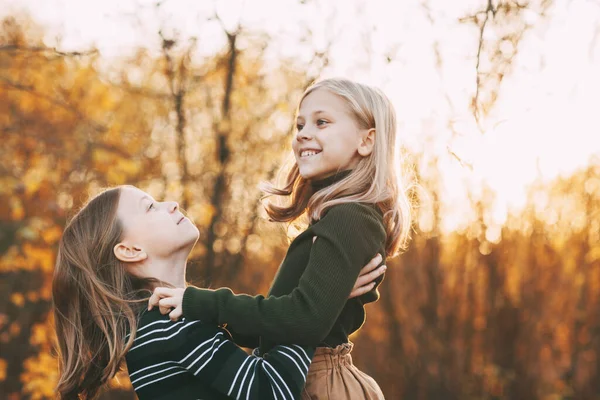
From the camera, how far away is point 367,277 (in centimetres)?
248

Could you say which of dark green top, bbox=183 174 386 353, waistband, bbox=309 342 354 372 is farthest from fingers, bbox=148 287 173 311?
waistband, bbox=309 342 354 372

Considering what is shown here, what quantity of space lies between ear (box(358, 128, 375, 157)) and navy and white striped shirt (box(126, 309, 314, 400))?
2.47 feet

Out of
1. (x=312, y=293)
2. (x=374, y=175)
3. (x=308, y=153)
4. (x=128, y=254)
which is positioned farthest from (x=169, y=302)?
(x=374, y=175)

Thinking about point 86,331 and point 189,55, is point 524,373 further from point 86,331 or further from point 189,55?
point 86,331

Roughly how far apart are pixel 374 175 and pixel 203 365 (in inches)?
35.5

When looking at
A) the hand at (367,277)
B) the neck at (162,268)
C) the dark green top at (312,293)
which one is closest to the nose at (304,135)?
the dark green top at (312,293)

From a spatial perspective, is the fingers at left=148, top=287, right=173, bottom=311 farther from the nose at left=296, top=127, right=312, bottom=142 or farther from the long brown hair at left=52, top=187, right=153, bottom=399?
the nose at left=296, top=127, right=312, bottom=142

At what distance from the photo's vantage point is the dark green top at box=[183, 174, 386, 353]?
2.25 m

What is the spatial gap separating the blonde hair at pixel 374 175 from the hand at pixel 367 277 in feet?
0.69

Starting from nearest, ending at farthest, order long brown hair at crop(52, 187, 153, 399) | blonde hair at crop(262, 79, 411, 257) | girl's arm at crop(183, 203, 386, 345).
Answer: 1. girl's arm at crop(183, 203, 386, 345)
2. blonde hair at crop(262, 79, 411, 257)
3. long brown hair at crop(52, 187, 153, 399)

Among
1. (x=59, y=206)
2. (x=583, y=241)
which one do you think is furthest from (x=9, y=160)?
(x=583, y=241)

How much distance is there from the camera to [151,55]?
746 centimetres

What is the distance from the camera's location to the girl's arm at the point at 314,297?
2.25 metres

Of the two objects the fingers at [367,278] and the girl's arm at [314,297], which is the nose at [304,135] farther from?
the fingers at [367,278]
